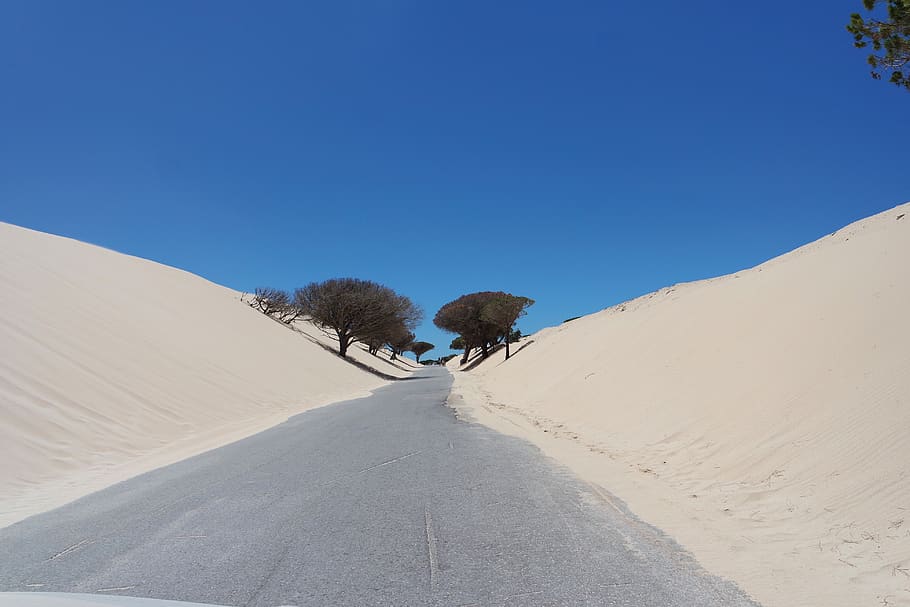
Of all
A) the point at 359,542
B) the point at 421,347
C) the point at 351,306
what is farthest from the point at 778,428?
the point at 421,347

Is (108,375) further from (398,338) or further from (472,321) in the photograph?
(398,338)

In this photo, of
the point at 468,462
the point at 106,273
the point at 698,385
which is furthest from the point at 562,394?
the point at 106,273

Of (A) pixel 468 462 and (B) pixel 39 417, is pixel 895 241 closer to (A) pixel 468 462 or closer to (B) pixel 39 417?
(A) pixel 468 462

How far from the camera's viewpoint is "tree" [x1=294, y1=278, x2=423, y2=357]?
168 ft

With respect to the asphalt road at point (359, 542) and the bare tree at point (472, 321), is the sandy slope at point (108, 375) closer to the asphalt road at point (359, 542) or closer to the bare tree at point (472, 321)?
the asphalt road at point (359, 542)

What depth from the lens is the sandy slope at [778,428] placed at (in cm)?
469

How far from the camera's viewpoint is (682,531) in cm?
542

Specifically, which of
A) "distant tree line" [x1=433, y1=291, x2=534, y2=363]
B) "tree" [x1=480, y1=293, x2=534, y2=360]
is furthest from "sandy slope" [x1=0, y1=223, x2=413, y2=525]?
"distant tree line" [x1=433, y1=291, x2=534, y2=363]

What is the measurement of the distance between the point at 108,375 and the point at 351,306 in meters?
36.1

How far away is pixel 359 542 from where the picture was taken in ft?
15.9

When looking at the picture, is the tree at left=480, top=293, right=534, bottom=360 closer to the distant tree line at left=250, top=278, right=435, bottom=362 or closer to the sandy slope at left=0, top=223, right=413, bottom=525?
the distant tree line at left=250, top=278, right=435, bottom=362

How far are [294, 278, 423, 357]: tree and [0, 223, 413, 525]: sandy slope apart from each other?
18.4 meters

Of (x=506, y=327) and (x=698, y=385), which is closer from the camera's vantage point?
(x=698, y=385)

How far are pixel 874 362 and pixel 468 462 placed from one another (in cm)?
634
